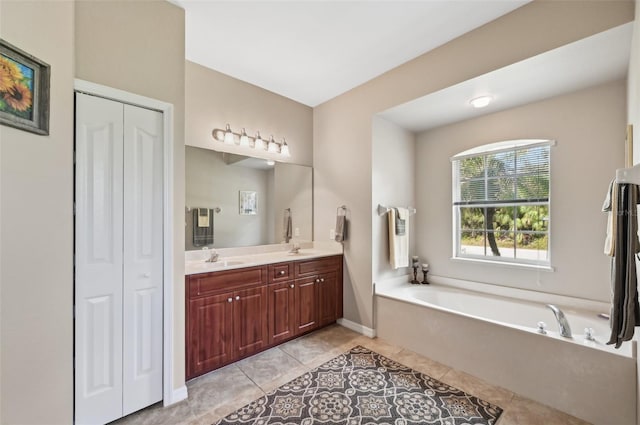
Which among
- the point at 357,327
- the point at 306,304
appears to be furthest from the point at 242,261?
the point at 357,327

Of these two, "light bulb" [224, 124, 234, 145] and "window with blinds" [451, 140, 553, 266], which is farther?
"light bulb" [224, 124, 234, 145]

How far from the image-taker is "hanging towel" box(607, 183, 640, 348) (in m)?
1.21

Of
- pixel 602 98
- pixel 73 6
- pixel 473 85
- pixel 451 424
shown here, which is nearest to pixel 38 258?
pixel 73 6

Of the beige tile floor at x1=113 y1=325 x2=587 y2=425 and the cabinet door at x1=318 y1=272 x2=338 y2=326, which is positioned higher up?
the cabinet door at x1=318 y1=272 x2=338 y2=326

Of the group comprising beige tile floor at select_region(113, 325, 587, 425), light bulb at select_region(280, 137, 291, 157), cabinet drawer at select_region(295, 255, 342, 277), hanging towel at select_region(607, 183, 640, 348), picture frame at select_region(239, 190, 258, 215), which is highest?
light bulb at select_region(280, 137, 291, 157)

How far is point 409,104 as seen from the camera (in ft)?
9.11

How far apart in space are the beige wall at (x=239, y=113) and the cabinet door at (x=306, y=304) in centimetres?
159

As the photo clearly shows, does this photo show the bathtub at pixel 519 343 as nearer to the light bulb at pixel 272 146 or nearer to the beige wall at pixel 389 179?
the beige wall at pixel 389 179

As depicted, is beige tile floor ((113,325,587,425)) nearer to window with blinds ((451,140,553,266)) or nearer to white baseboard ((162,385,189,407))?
white baseboard ((162,385,189,407))

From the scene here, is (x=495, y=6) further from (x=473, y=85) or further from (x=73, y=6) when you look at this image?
(x=73, y=6)

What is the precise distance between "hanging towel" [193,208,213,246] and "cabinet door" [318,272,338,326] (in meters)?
1.32

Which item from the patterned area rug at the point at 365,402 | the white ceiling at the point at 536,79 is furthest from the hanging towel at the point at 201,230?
the white ceiling at the point at 536,79

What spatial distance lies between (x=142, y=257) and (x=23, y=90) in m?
1.10

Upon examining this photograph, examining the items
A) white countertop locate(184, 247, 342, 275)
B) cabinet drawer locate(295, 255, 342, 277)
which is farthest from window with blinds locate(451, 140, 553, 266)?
white countertop locate(184, 247, 342, 275)
